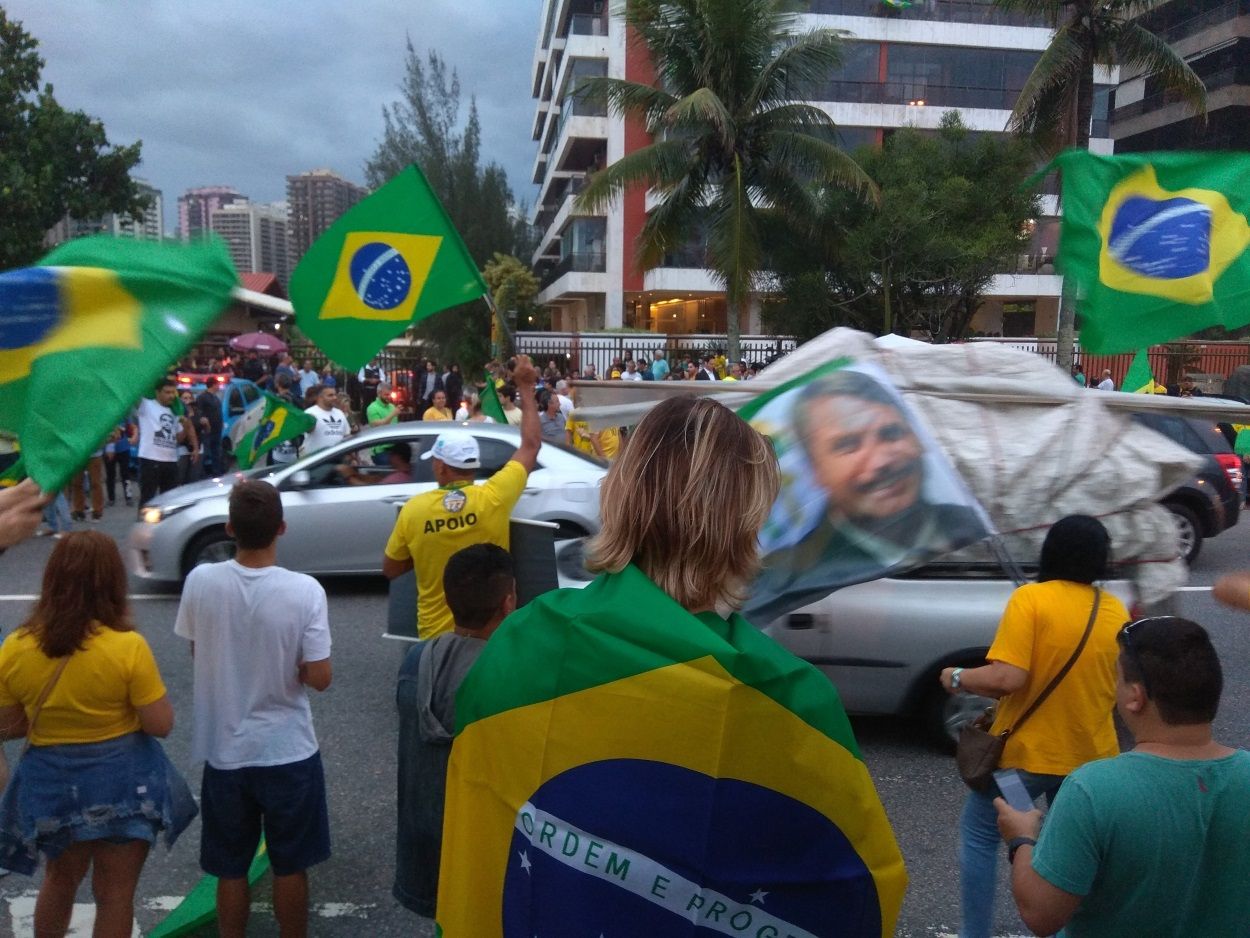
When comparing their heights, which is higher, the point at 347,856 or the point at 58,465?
the point at 58,465

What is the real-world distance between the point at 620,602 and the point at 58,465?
1.38 meters

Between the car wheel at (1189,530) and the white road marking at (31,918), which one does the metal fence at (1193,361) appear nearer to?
the car wheel at (1189,530)

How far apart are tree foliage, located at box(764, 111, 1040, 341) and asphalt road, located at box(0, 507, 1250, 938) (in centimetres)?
1909

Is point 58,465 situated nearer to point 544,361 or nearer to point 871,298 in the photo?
point 544,361

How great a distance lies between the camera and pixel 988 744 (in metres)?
3.18

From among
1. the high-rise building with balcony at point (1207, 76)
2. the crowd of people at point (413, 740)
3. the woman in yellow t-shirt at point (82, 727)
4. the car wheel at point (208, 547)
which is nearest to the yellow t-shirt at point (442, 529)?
the crowd of people at point (413, 740)

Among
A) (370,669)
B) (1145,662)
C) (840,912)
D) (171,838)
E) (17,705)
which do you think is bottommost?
(370,669)

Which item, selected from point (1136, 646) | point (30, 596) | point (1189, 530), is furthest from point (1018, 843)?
point (1189, 530)

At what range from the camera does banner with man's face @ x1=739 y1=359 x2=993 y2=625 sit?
240cm

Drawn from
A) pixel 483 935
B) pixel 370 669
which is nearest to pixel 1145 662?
pixel 483 935

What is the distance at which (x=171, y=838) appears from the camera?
3146 millimetres

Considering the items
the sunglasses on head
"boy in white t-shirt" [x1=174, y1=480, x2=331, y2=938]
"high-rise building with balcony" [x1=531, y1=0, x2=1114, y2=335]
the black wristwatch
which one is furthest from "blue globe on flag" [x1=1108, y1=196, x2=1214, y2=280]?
"high-rise building with balcony" [x1=531, y1=0, x2=1114, y2=335]

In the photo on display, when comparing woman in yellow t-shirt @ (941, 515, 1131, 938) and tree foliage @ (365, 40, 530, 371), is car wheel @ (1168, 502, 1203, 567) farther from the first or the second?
tree foliage @ (365, 40, 530, 371)

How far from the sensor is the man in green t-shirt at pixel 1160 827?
1.95 meters
